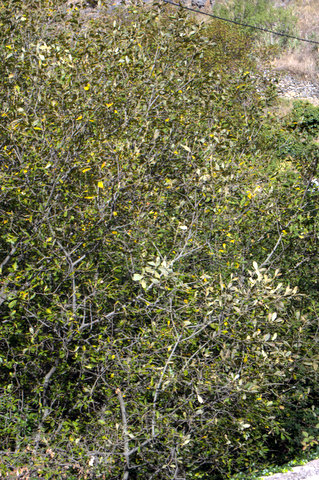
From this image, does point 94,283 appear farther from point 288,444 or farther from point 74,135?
point 288,444

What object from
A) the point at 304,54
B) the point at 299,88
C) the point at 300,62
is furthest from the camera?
the point at 304,54

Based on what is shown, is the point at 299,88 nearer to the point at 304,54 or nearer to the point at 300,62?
the point at 300,62

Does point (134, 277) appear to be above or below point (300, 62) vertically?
above

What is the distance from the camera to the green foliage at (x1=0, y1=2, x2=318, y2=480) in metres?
4.19

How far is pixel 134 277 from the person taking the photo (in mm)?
3549

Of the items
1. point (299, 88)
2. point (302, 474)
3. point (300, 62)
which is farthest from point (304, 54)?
point (302, 474)

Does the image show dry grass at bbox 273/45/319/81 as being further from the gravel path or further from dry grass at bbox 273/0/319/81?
the gravel path

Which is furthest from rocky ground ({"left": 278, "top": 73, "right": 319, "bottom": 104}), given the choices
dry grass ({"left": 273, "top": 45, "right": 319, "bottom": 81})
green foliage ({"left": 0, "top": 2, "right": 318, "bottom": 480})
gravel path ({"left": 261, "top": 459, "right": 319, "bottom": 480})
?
gravel path ({"left": 261, "top": 459, "right": 319, "bottom": 480})

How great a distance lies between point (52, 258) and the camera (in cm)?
462

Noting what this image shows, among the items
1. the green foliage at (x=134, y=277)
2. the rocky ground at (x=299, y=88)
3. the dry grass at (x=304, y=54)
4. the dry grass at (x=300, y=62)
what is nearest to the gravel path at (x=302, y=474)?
the green foliage at (x=134, y=277)

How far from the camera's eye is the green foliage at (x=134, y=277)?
13.8 feet

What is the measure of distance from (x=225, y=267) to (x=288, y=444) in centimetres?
261

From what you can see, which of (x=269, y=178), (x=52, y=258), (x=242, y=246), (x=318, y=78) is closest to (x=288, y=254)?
(x=242, y=246)

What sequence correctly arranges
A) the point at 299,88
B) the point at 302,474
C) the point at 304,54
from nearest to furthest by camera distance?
1. the point at 302,474
2. the point at 299,88
3. the point at 304,54
